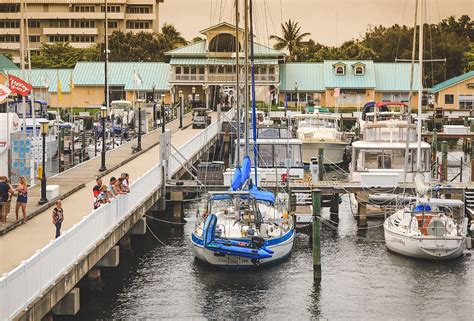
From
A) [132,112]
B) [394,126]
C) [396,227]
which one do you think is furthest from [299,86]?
[396,227]

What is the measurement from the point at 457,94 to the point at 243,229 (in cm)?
6778

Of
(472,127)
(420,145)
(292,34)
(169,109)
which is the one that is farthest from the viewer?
(292,34)

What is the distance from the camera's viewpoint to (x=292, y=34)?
12450cm

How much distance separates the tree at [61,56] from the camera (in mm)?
123906

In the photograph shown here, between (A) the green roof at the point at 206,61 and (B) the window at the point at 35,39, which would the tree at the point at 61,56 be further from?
(A) the green roof at the point at 206,61

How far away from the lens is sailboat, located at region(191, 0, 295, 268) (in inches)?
1318

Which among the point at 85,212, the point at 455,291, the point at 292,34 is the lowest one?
the point at 455,291

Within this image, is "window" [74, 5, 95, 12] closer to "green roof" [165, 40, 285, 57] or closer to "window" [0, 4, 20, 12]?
"window" [0, 4, 20, 12]

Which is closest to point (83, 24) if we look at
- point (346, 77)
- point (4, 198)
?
point (346, 77)

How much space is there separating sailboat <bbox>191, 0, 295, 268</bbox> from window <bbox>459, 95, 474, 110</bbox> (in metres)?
64.0

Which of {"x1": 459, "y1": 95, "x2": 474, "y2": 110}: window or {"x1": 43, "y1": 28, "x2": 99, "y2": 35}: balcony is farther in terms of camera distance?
{"x1": 43, "y1": 28, "x2": 99, "y2": 35}: balcony

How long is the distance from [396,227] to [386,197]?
4.26 m

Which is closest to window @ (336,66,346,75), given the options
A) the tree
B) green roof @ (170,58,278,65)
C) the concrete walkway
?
green roof @ (170,58,278,65)

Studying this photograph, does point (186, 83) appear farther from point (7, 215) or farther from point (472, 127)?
point (7, 215)
